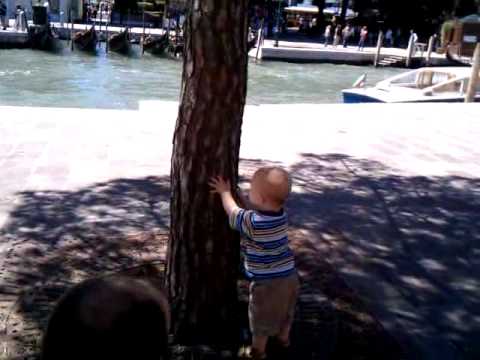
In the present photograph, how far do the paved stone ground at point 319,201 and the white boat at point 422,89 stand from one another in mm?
5660

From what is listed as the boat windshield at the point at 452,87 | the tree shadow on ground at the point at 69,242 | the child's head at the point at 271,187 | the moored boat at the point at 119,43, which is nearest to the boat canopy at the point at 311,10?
the moored boat at the point at 119,43

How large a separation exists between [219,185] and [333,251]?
71.9 inches

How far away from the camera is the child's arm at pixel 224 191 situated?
279 centimetres

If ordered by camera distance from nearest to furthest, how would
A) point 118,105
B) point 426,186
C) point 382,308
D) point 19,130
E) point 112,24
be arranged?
1. point 382,308
2. point 426,186
3. point 19,130
4. point 118,105
5. point 112,24

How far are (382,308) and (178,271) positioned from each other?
1296 mm

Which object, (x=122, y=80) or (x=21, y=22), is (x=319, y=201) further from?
(x=21, y=22)

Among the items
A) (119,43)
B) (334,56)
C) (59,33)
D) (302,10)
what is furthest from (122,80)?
(302,10)

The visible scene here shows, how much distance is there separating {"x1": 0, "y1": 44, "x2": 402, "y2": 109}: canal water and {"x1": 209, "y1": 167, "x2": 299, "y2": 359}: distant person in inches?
692

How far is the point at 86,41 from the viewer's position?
34500mm

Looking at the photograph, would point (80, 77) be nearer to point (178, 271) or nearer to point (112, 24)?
point (112, 24)

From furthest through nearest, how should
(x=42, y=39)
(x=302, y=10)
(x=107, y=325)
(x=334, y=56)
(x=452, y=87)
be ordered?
(x=302, y=10)
(x=334, y=56)
(x=42, y=39)
(x=452, y=87)
(x=107, y=325)

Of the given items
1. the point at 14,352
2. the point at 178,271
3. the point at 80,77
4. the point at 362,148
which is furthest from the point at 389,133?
the point at 80,77

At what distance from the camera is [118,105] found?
20.2 metres

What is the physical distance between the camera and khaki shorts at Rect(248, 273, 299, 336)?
2.73 metres
